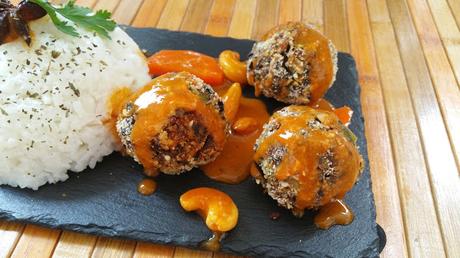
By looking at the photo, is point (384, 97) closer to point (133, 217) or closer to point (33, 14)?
point (133, 217)

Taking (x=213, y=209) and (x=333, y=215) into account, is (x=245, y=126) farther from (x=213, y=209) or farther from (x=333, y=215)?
(x=333, y=215)

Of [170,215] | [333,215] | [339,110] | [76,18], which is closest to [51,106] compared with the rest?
[76,18]

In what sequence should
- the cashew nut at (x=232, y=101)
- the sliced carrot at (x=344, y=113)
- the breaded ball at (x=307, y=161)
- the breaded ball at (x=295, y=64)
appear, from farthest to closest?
the sliced carrot at (x=344, y=113)
the cashew nut at (x=232, y=101)
the breaded ball at (x=295, y=64)
the breaded ball at (x=307, y=161)

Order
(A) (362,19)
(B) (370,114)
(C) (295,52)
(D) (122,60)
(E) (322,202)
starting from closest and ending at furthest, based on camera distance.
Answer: (E) (322,202) < (C) (295,52) < (D) (122,60) < (B) (370,114) < (A) (362,19)

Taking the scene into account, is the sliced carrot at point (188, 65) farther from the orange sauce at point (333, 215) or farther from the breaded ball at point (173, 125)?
the orange sauce at point (333, 215)

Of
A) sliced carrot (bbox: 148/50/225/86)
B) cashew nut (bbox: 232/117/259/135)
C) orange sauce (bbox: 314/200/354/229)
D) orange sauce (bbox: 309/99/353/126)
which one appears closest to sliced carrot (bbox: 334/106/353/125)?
orange sauce (bbox: 309/99/353/126)

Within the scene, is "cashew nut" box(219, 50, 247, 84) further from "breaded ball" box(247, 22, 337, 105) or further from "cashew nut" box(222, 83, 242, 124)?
"breaded ball" box(247, 22, 337, 105)

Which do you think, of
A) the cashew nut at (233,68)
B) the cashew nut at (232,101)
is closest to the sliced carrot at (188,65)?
the cashew nut at (233,68)

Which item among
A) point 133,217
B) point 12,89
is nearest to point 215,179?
point 133,217
